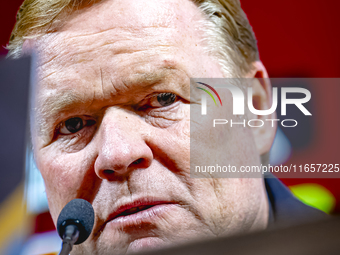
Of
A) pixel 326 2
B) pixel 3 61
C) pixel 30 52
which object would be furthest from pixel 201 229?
pixel 326 2

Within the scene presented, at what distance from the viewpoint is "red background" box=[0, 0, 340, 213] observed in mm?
1721

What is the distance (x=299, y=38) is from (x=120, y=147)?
1.11 meters

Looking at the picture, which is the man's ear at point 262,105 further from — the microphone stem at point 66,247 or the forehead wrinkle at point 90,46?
the microphone stem at point 66,247

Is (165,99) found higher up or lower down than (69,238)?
higher up

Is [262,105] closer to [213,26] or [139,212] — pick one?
[213,26]

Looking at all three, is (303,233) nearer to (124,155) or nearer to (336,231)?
(336,231)

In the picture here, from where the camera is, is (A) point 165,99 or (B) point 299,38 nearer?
(A) point 165,99

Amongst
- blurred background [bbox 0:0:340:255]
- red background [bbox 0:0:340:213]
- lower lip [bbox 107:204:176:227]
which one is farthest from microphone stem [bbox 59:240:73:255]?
red background [bbox 0:0:340:213]

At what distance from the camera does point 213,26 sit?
4.44ft

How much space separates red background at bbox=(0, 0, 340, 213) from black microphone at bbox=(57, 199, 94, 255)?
1.14 meters

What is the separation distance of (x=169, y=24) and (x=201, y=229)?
2.31ft

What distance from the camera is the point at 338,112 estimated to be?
1.73 metres

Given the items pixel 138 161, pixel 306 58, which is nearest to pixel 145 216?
pixel 138 161

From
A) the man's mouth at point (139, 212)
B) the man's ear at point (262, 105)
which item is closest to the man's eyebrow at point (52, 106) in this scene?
the man's mouth at point (139, 212)
